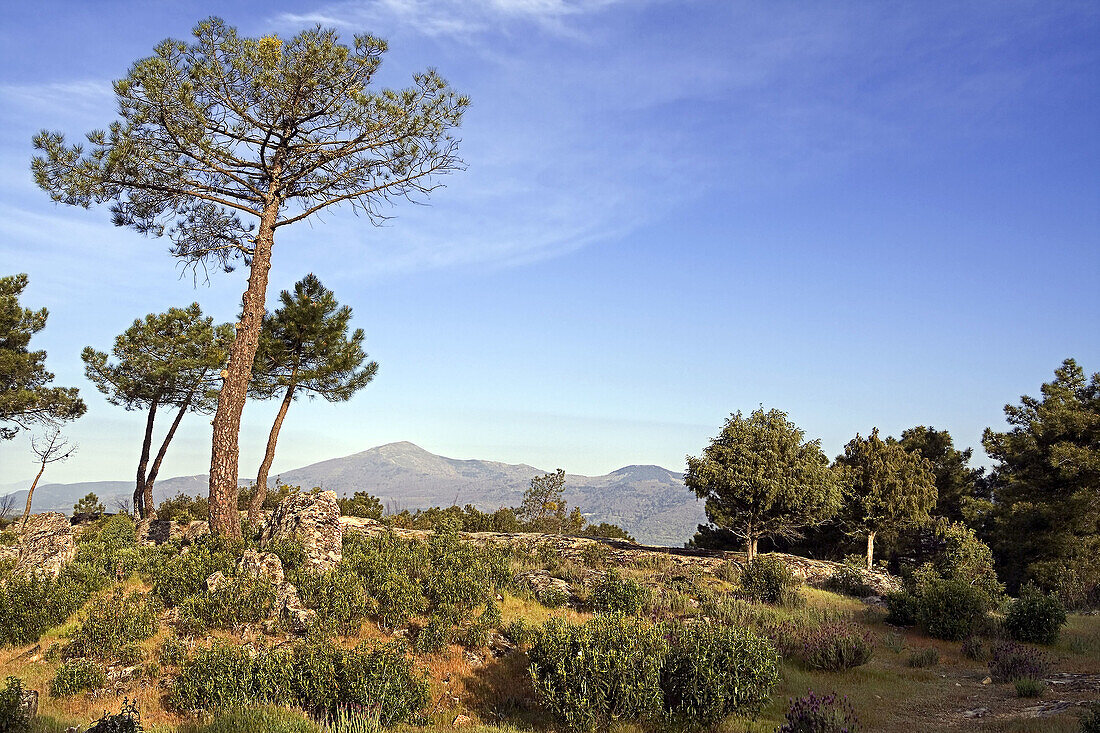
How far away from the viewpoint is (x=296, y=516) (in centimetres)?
1488

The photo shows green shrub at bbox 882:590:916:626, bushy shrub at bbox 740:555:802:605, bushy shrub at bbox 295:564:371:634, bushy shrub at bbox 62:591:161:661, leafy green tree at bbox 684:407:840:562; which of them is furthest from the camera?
leafy green tree at bbox 684:407:840:562

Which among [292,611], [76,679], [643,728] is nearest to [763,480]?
[643,728]

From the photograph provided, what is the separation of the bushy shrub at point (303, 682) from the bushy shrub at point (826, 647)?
7.44m

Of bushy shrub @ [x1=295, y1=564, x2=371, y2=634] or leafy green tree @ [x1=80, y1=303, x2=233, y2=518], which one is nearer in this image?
bushy shrub @ [x1=295, y1=564, x2=371, y2=634]

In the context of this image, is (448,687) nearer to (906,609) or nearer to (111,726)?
(111,726)

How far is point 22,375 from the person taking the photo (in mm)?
25781

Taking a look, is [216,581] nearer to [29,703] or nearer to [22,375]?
[29,703]

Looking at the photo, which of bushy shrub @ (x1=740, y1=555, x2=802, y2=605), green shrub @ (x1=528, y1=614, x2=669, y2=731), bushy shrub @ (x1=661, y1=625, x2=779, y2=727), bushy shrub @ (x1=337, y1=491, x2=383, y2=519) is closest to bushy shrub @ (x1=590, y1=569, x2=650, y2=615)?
bushy shrub @ (x1=740, y1=555, x2=802, y2=605)

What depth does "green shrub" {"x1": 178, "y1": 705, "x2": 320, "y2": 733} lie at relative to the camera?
23.5 feet

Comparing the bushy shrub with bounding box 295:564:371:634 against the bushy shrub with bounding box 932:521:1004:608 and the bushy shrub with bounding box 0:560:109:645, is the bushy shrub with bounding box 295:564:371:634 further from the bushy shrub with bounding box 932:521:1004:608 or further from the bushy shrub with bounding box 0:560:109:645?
the bushy shrub with bounding box 932:521:1004:608

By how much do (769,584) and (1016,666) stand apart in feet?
21.8

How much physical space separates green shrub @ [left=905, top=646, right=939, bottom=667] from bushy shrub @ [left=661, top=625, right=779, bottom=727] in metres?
5.44

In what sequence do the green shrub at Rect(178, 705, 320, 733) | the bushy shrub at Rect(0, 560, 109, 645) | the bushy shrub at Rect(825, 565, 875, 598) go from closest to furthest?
1. the green shrub at Rect(178, 705, 320, 733)
2. the bushy shrub at Rect(0, 560, 109, 645)
3. the bushy shrub at Rect(825, 565, 875, 598)

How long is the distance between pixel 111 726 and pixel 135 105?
15.2m
